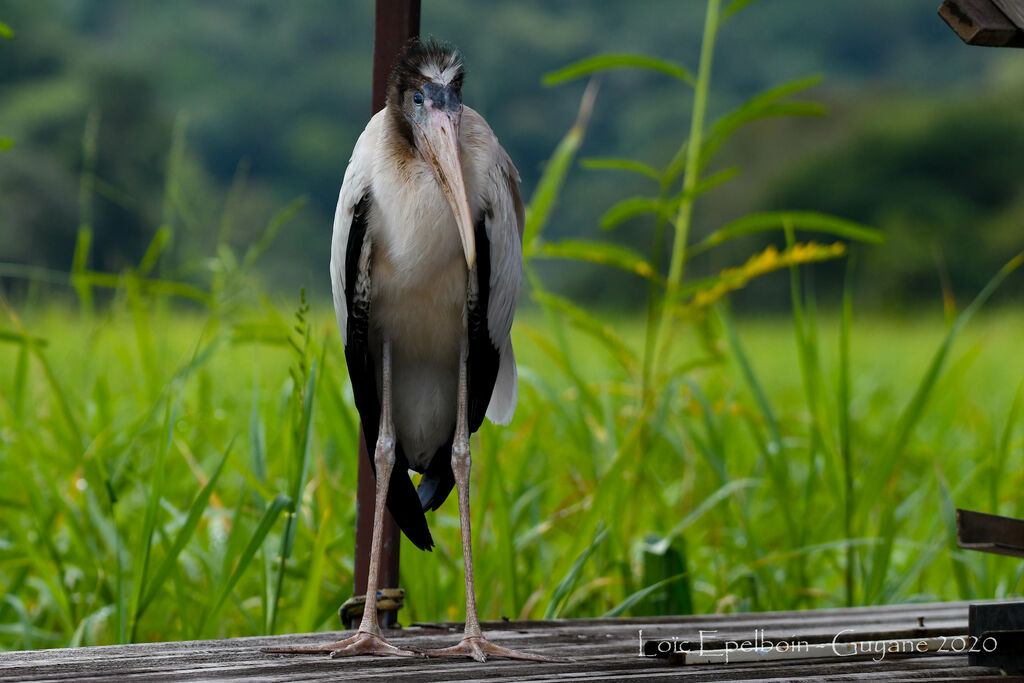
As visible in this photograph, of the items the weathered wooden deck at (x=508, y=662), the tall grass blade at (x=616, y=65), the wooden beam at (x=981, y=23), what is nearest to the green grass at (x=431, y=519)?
the weathered wooden deck at (x=508, y=662)

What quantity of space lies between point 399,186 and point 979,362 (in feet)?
33.6

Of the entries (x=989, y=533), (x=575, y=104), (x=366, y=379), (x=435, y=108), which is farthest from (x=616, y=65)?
(x=575, y=104)

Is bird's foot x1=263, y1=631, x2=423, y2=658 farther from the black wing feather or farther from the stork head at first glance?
the stork head

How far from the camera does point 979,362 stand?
36.1 feet

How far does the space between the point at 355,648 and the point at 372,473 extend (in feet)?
1.48

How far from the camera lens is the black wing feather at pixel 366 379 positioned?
196 centimetres

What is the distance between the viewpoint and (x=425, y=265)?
1948 mm

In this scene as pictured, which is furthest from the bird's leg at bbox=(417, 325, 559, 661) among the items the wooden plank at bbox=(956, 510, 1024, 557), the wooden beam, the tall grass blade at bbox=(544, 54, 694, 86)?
the tall grass blade at bbox=(544, 54, 694, 86)

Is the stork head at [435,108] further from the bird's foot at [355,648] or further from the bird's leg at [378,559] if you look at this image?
the bird's foot at [355,648]

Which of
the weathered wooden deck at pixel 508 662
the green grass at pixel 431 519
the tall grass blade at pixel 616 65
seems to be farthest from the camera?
the tall grass blade at pixel 616 65

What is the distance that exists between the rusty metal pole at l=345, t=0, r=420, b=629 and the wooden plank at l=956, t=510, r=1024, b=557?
105 centimetres

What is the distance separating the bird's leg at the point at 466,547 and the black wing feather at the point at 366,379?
0.41 ft

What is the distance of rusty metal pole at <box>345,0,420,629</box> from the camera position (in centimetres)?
220

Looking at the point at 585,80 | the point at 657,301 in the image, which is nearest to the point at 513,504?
the point at 657,301
